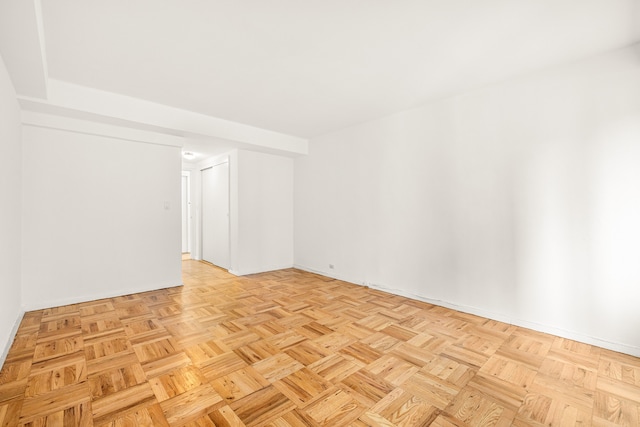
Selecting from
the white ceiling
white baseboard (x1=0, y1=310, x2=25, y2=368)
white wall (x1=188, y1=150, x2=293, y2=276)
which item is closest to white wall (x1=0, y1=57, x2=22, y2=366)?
white baseboard (x1=0, y1=310, x2=25, y2=368)

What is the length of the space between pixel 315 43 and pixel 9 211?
2.97 m

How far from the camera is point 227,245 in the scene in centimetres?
512

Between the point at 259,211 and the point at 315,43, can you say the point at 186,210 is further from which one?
the point at 315,43

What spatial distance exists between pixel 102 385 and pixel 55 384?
308 millimetres

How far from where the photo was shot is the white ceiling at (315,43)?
5.97 feet

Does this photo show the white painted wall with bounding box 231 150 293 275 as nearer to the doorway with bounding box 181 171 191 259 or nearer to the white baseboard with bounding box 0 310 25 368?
the doorway with bounding box 181 171 191 259

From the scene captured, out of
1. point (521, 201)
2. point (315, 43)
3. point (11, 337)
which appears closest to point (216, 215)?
point (11, 337)

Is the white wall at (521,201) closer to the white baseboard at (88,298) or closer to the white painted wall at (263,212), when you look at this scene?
the white painted wall at (263,212)

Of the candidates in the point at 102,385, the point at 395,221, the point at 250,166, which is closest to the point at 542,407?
the point at 395,221

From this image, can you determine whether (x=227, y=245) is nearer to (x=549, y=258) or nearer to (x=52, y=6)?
(x=52, y=6)

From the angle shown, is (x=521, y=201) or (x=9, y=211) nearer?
(x=9, y=211)

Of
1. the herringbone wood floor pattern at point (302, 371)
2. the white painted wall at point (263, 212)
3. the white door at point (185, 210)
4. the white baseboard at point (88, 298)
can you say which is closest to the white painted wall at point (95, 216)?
the white baseboard at point (88, 298)

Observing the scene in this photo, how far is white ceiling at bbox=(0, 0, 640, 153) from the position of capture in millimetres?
1819

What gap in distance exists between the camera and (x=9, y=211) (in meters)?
2.43
